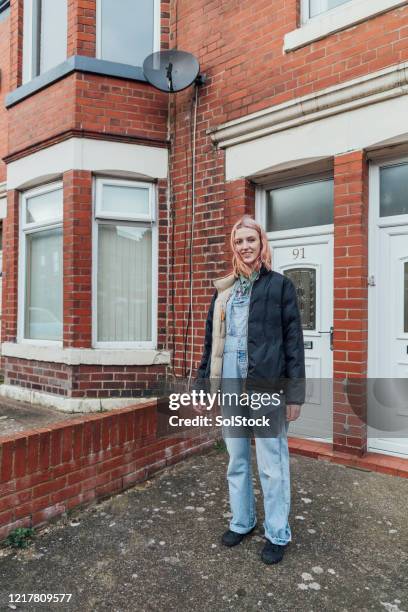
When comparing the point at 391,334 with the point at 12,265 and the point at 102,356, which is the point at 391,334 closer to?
the point at 102,356

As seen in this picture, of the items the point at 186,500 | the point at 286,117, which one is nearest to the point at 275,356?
the point at 186,500

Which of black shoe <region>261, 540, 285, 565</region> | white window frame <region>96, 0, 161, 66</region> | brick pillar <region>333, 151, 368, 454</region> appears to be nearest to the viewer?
black shoe <region>261, 540, 285, 565</region>

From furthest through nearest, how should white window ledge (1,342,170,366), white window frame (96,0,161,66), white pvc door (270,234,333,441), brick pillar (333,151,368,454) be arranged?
white window frame (96,0,161,66) → white window ledge (1,342,170,366) → white pvc door (270,234,333,441) → brick pillar (333,151,368,454)

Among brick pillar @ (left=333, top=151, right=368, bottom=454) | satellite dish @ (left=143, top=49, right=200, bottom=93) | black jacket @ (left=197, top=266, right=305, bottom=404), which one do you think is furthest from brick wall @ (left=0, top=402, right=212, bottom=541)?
satellite dish @ (left=143, top=49, right=200, bottom=93)

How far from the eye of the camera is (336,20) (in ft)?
14.1

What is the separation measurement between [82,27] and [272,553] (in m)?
5.80

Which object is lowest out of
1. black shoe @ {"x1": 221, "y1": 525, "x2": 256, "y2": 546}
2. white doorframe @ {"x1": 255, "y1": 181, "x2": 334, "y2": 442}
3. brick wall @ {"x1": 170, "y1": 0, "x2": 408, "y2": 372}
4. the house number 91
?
black shoe @ {"x1": 221, "y1": 525, "x2": 256, "y2": 546}

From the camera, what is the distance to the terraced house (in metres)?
4.22

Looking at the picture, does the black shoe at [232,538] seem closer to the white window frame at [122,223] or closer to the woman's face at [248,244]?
the woman's face at [248,244]

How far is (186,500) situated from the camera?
11.3 feet

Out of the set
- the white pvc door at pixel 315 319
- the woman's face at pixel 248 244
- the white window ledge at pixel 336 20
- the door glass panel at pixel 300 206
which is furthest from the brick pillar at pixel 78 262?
the woman's face at pixel 248 244

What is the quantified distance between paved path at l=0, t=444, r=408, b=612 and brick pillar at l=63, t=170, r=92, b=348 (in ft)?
7.80

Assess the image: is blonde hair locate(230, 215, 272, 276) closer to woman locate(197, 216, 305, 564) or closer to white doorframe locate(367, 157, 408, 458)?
woman locate(197, 216, 305, 564)

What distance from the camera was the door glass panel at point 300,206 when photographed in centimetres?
473
